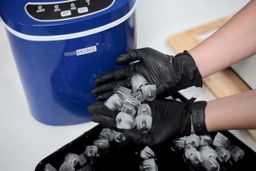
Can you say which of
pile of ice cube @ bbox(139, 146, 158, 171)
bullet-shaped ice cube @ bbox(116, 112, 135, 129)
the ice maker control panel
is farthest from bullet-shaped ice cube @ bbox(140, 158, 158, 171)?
the ice maker control panel

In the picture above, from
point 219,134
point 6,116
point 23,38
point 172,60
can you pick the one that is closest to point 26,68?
point 23,38

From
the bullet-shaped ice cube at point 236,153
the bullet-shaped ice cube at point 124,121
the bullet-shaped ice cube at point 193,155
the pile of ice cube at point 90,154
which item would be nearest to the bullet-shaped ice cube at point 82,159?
the pile of ice cube at point 90,154

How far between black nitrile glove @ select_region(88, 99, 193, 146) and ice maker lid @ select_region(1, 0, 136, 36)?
0.59ft

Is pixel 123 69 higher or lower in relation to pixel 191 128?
higher

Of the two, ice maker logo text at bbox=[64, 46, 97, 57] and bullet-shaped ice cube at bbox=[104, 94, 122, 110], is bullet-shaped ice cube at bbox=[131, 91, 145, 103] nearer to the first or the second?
bullet-shaped ice cube at bbox=[104, 94, 122, 110]

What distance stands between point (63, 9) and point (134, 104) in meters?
0.25

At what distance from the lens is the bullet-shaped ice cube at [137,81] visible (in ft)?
2.74

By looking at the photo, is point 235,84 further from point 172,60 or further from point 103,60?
point 103,60

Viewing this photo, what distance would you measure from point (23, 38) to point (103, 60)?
176mm

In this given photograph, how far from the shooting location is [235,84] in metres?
0.97

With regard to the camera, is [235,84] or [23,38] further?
[235,84]

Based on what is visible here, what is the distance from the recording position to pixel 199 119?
0.78m

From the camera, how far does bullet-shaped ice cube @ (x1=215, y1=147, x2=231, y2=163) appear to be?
0.83 metres

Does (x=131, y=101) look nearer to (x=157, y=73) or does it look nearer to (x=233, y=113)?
(x=157, y=73)
